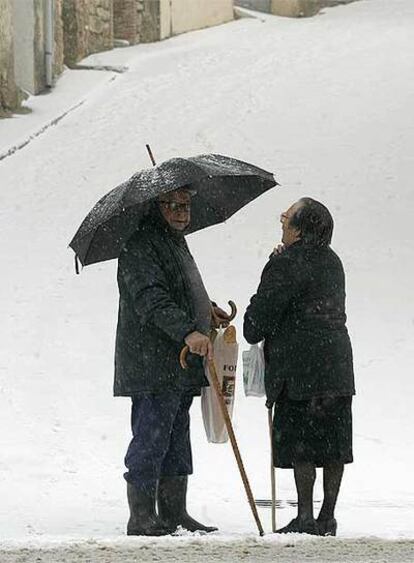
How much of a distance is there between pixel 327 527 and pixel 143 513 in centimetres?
79

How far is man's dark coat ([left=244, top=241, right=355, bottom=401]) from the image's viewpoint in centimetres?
588

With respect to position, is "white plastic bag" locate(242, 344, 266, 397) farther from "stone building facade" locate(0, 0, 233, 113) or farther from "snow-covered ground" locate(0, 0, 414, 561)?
"stone building facade" locate(0, 0, 233, 113)

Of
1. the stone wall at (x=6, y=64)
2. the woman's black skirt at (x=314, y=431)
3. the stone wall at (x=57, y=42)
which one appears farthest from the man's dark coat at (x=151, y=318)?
the stone wall at (x=57, y=42)

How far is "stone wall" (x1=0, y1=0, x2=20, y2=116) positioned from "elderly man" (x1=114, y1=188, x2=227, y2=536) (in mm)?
10489

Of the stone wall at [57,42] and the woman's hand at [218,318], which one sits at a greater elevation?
the stone wall at [57,42]

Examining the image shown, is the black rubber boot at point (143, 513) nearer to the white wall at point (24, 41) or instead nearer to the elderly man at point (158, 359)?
the elderly man at point (158, 359)

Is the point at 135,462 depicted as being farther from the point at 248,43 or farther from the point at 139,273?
the point at 248,43

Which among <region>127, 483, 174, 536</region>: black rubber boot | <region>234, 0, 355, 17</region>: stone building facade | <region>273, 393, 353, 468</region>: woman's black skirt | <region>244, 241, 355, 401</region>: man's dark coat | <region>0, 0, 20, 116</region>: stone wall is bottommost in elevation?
<region>127, 483, 174, 536</region>: black rubber boot

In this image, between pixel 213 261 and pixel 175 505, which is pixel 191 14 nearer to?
pixel 213 261

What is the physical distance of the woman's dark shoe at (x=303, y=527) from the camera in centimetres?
587

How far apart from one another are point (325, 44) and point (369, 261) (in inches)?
403

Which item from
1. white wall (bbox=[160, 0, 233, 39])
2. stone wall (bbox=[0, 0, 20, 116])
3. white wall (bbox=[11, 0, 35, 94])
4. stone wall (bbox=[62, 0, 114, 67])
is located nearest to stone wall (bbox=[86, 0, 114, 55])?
stone wall (bbox=[62, 0, 114, 67])

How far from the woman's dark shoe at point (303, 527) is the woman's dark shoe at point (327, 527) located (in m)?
0.03

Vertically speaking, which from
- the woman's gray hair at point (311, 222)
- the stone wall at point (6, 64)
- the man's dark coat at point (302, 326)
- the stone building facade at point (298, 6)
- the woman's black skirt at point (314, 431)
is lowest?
the woman's black skirt at point (314, 431)
